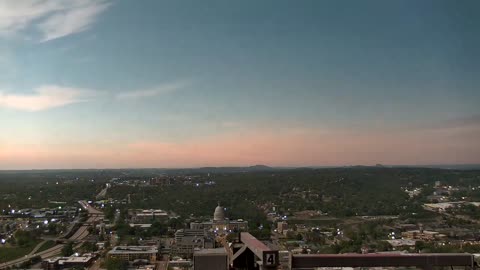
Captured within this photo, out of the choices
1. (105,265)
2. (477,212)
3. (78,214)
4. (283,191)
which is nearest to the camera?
(105,265)

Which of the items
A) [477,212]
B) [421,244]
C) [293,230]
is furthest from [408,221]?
[421,244]

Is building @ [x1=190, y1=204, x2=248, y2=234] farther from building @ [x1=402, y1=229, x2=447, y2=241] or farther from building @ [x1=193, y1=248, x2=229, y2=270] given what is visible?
building @ [x1=193, y1=248, x2=229, y2=270]

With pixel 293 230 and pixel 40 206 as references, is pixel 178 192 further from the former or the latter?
pixel 293 230

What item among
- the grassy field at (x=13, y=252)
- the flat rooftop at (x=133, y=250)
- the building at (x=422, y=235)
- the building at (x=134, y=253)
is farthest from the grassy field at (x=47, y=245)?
the building at (x=422, y=235)

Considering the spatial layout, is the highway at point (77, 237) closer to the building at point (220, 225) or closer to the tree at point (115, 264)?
the tree at point (115, 264)

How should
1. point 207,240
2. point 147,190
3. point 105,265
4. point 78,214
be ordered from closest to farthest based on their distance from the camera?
point 105,265, point 207,240, point 78,214, point 147,190

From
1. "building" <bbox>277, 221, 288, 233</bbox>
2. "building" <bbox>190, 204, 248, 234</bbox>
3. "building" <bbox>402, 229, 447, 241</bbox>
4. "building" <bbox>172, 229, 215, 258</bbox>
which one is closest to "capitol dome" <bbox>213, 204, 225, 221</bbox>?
"building" <bbox>190, 204, 248, 234</bbox>
